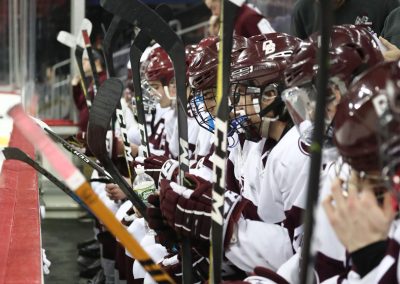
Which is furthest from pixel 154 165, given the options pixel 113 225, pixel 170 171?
pixel 113 225

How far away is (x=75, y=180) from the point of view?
1123 mm

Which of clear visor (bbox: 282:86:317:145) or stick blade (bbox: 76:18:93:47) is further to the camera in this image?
stick blade (bbox: 76:18:93:47)

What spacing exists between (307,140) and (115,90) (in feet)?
2.09

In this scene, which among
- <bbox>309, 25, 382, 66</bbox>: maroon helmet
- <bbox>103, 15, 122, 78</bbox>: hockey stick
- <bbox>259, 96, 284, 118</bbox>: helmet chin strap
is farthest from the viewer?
<bbox>103, 15, 122, 78</bbox>: hockey stick

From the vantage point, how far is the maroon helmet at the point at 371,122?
119 centimetres

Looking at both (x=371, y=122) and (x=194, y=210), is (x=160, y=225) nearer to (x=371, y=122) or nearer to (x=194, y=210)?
(x=194, y=210)

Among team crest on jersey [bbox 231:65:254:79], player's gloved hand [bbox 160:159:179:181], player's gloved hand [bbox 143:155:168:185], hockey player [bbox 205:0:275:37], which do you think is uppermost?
hockey player [bbox 205:0:275:37]

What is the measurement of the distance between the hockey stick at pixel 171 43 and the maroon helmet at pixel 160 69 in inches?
64.0

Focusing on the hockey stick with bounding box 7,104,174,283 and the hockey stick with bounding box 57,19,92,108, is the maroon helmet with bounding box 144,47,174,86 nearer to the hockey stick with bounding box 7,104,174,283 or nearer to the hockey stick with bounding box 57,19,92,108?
the hockey stick with bounding box 57,19,92,108

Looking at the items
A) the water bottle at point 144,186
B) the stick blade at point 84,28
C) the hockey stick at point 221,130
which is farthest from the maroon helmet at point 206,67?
the stick blade at point 84,28

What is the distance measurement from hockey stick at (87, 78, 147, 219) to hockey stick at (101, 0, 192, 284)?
0.16 metres

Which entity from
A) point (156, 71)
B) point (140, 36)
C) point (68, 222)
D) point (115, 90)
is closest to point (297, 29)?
point (156, 71)

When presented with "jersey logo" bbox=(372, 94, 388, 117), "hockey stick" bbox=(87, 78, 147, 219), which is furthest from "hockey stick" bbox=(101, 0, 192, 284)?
"jersey logo" bbox=(372, 94, 388, 117)

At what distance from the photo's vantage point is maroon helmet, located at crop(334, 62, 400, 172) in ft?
3.89
